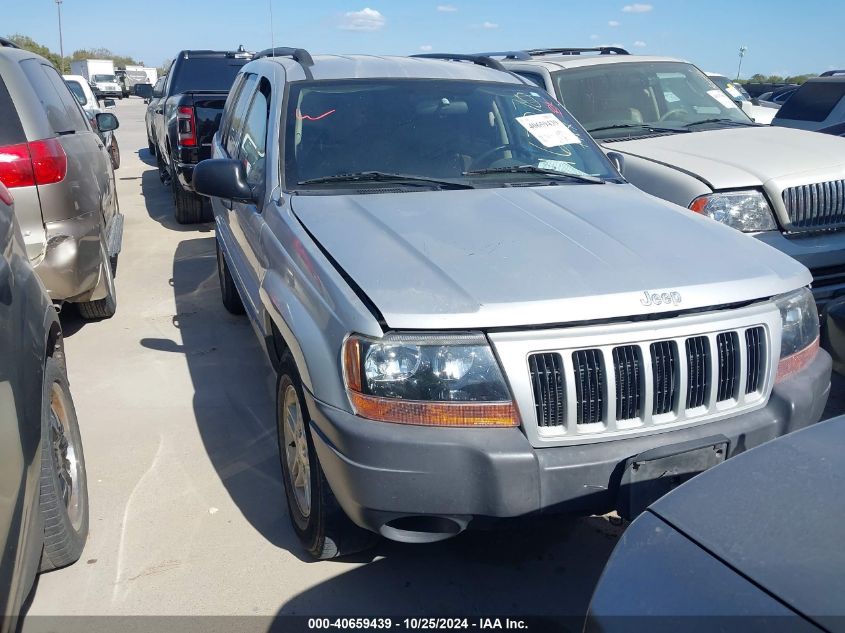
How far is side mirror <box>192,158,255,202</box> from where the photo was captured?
12.1 ft

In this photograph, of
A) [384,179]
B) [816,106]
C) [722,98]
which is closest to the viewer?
[384,179]

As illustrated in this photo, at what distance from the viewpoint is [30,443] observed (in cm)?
236

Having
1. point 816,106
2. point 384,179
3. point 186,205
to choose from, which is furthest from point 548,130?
point 816,106

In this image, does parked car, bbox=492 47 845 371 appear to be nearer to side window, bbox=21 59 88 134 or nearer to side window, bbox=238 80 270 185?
side window, bbox=238 80 270 185

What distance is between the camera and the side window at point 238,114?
15.9 feet

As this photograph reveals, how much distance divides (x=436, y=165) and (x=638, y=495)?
195 cm

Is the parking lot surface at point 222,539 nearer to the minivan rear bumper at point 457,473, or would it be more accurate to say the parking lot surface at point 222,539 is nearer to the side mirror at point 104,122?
the minivan rear bumper at point 457,473

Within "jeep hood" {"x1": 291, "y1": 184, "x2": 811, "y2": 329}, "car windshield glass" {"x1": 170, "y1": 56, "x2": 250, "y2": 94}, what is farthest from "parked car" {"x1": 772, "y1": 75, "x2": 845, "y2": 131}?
"car windshield glass" {"x1": 170, "y1": 56, "x2": 250, "y2": 94}

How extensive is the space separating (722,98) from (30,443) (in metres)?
6.00

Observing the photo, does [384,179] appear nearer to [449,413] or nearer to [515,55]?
[449,413]

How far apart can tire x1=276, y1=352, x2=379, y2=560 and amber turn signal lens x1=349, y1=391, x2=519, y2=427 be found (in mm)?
482

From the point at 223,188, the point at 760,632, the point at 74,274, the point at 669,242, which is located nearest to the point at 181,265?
the point at 74,274

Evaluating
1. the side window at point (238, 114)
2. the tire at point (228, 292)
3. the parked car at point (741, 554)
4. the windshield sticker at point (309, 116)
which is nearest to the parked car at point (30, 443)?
the windshield sticker at point (309, 116)

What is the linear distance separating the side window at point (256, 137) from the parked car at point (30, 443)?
3.96 ft
